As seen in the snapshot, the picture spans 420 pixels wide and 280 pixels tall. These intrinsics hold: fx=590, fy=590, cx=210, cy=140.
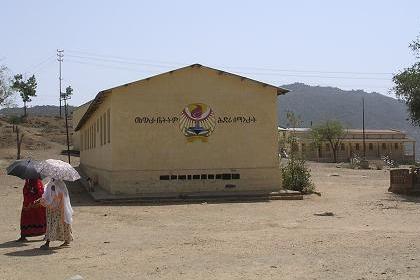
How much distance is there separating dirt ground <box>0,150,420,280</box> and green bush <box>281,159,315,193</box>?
4.21 meters

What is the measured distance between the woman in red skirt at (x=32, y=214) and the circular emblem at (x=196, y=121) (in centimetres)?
1071

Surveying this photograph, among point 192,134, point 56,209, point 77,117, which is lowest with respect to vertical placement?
point 56,209

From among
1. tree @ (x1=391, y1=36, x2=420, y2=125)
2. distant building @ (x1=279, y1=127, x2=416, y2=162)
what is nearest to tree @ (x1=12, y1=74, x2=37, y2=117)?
distant building @ (x1=279, y1=127, x2=416, y2=162)

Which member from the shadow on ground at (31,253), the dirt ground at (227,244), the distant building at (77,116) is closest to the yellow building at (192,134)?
the dirt ground at (227,244)

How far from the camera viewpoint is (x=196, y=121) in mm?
22438

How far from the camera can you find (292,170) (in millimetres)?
24297

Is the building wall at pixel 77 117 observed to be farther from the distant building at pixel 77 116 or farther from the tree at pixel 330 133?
→ the tree at pixel 330 133

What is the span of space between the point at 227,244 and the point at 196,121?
11590 millimetres

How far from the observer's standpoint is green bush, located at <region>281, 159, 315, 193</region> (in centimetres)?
2388

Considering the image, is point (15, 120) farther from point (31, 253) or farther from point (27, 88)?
point (31, 253)

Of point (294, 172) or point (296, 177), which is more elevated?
point (294, 172)

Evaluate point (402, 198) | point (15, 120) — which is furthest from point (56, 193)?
point (15, 120)

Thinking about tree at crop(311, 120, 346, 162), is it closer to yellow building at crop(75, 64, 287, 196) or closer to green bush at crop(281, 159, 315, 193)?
green bush at crop(281, 159, 315, 193)

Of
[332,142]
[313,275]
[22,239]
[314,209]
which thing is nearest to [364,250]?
[313,275]
